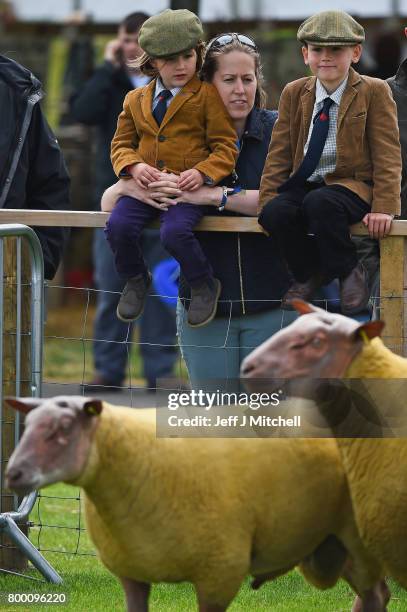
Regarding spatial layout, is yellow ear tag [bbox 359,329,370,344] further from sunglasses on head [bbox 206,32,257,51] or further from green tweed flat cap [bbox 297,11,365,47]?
sunglasses on head [bbox 206,32,257,51]

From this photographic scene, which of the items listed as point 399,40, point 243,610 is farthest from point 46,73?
point 243,610

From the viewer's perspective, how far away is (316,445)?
4953mm

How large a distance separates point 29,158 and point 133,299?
3.36ft

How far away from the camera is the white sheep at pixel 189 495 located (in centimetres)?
445

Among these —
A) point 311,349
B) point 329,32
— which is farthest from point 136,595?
point 329,32

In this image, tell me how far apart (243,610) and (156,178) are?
1.92 metres

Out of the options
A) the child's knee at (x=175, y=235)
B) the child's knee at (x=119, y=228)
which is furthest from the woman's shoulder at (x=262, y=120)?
the child's knee at (x=119, y=228)

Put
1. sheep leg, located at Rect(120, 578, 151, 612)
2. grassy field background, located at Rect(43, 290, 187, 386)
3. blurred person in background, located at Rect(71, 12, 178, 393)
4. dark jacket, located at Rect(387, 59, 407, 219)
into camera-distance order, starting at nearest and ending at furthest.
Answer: sheep leg, located at Rect(120, 578, 151, 612) → dark jacket, located at Rect(387, 59, 407, 219) → blurred person in background, located at Rect(71, 12, 178, 393) → grassy field background, located at Rect(43, 290, 187, 386)

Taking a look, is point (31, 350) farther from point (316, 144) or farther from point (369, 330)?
point (369, 330)

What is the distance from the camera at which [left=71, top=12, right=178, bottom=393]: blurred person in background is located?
10.7 metres

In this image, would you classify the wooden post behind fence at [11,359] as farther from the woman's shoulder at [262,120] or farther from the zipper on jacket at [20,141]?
the woman's shoulder at [262,120]

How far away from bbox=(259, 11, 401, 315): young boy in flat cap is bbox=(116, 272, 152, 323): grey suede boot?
0.66 metres

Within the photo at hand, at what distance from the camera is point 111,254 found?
36.2 feet

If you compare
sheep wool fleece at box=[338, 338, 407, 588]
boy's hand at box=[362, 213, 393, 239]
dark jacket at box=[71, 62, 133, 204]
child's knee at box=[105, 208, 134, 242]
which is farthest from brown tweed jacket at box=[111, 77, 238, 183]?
dark jacket at box=[71, 62, 133, 204]
